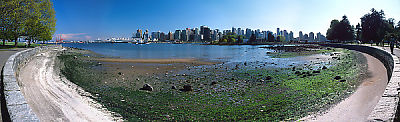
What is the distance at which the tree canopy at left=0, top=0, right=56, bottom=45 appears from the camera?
1539 inches

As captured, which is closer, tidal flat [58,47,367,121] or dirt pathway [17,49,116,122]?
dirt pathway [17,49,116,122]

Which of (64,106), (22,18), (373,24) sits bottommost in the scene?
(64,106)

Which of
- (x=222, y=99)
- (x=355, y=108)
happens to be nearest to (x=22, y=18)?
(x=222, y=99)

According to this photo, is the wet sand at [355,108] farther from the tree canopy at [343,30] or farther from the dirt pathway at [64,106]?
the tree canopy at [343,30]

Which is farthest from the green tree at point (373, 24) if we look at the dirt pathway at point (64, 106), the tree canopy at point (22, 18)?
the tree canopy at point (22, 18)

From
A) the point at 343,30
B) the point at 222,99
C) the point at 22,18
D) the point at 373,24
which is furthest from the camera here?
the point at 343,30

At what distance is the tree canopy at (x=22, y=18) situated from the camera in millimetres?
39094

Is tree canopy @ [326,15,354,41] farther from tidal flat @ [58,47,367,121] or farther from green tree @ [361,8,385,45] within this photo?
tidal flat @ [58,47,367,121]

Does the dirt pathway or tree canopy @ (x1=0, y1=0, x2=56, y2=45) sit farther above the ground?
tree canopy @ (x1=0, y1=0, x2=56, y2=45)

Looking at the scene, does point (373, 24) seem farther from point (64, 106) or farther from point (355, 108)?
point (64, 106)

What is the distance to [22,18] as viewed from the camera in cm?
A: 4244

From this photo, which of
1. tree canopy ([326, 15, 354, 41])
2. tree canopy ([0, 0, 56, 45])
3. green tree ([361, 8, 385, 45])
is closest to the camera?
tree canopy ([0, 0, 56, 45])

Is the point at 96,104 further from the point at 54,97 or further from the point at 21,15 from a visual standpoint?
the point at 21,15

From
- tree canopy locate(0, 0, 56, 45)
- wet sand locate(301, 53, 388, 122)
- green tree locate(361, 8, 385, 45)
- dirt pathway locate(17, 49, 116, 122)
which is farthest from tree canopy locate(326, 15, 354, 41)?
dirt pathway locate(17, 49, 116, 122)
